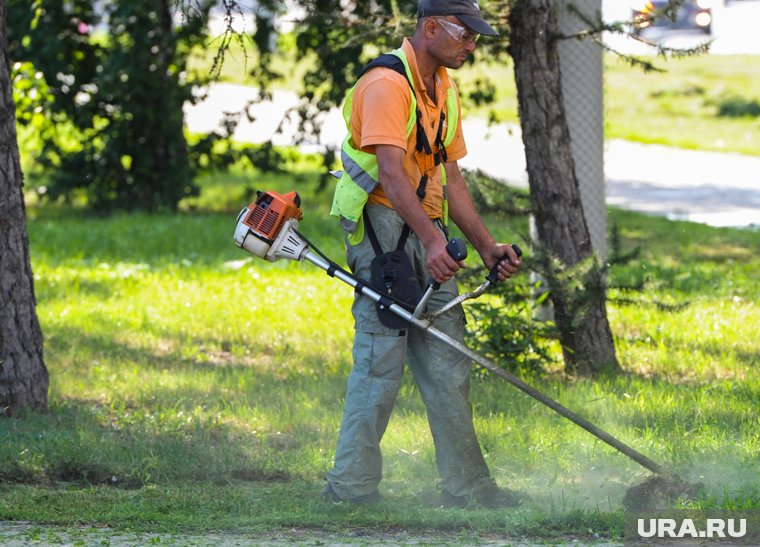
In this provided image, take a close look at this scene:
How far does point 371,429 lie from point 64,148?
31.5 feet

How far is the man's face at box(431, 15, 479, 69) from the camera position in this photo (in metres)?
4.64

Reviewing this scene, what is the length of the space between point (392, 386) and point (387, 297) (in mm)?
382

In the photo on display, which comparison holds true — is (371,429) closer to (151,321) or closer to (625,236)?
(151,321)

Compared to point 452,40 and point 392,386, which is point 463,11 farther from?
point 392,386

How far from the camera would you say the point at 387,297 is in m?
4.73

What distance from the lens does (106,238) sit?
11.6 metres

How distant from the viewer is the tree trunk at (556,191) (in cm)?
662

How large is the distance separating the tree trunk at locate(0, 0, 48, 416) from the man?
1.96 meters

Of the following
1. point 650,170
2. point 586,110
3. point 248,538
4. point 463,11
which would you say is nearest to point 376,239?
point 463,11

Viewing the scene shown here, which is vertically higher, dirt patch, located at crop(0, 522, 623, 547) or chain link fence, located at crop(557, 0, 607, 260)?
chain link fence, located at crop(557, 0, 607, 260)

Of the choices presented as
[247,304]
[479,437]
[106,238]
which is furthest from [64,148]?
[479,437]

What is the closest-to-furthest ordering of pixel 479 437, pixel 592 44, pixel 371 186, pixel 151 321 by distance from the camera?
pixel 371 186, pixel 479 437, pixel 592 44, pixel 151 321

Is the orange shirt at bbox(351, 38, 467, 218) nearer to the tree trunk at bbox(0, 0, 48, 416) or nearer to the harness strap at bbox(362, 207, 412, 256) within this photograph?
the harness strap at bbox(362, 207, 412, 256)

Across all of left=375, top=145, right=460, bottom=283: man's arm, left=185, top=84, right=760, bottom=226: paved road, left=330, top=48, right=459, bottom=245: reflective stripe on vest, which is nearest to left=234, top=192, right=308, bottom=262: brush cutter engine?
left=330, top=48, right=459, bottom=245: reflective stripe on vest
